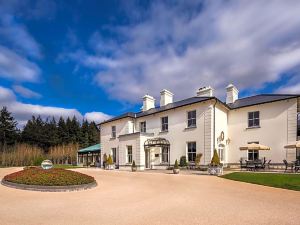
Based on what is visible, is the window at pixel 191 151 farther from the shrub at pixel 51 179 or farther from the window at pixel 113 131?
the shrub at pixel 51 179

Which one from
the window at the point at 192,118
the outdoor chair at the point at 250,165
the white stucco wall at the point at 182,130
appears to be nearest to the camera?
the outdoor chair at the point at 250,165

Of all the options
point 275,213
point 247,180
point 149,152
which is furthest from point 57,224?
point 149,152

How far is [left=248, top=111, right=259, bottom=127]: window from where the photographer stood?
2200 centimetres

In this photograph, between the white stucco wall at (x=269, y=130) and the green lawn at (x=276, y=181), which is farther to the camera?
the white stucco wall at (x=269, y=130)

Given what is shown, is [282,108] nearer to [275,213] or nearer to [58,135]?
[275,213]

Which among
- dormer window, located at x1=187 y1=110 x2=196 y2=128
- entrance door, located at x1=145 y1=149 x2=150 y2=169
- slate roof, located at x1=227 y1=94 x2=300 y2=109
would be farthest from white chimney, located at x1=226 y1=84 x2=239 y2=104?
entrance door, located at x1=145 y1=149 x2=150 y2=169

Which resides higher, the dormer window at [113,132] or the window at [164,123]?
the window at [164,123]

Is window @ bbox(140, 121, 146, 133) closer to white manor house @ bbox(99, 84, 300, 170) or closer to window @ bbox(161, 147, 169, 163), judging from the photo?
white manor house @ bbox(99, 84, 300, 170)

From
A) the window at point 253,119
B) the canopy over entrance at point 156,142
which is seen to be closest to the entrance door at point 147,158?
the canopy over entrance at point 156,142

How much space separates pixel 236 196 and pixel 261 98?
16484 millimetres

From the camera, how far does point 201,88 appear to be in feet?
86.1

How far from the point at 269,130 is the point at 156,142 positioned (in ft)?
35.2

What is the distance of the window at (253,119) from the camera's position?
22.0m

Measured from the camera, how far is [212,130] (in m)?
20.9
